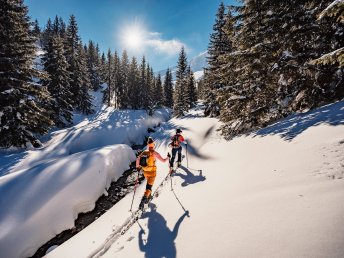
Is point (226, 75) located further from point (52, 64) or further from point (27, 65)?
point (52, 64)

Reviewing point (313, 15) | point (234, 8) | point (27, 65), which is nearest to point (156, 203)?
point (313, 15)

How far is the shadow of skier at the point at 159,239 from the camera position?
5488mm

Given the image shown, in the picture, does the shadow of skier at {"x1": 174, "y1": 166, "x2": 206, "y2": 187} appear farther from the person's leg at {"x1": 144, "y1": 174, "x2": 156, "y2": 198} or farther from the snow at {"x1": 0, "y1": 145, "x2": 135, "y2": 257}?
the snow at {"x1": 0, "y1": 145, "x2": 135, "y2": 257}

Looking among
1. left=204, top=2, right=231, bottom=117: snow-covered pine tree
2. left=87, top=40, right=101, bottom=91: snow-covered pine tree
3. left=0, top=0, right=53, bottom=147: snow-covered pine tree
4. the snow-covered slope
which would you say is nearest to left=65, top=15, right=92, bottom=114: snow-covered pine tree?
left=0, top=0, right=53, bottom=147: snow-covered pine tree

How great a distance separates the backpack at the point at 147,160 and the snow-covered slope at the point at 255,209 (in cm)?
139

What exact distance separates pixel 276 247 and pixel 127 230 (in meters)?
4.67

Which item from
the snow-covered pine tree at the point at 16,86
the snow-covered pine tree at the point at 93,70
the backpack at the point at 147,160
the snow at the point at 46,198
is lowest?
the snow at the point at 46,198

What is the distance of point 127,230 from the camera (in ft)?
24.1

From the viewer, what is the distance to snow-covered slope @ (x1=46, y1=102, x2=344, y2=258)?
431 centimetres

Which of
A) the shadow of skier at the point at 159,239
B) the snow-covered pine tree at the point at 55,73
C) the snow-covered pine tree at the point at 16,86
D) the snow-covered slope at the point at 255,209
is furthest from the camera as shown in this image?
the snow-covered pine tree at the point at 55,73

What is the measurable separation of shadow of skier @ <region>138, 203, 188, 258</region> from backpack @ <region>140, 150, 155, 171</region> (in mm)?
1908

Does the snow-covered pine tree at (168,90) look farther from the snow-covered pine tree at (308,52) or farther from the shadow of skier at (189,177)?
the shadow of skier at (189,177)

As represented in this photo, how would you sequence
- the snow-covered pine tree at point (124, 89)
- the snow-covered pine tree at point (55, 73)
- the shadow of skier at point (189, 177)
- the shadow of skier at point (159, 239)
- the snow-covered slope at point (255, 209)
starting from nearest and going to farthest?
1. the snow-covered slope at point (255, 209)
2. the shadow of skier at point (159, 239)
3. the shadow of skier at point (189, 177)
4. the snow-covered pine tree at point (55, 73)
5. the snow-covered pine tree at point (124, 89)

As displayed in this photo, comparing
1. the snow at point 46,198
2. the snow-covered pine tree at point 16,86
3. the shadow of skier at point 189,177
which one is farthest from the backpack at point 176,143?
the snow-covered pine tree at point 16,86
